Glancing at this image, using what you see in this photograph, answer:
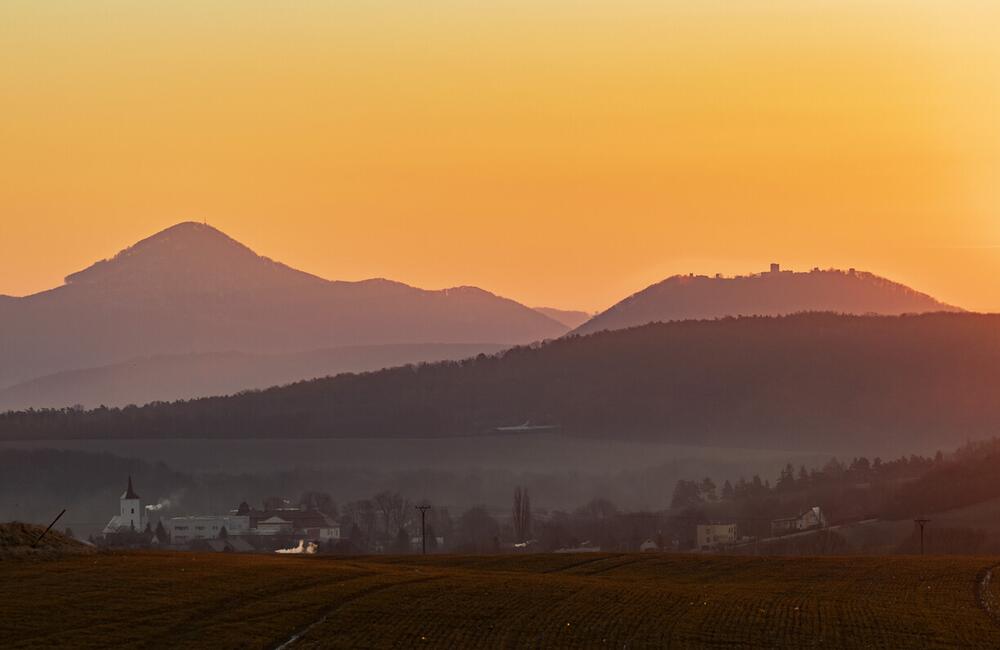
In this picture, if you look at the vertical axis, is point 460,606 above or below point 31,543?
below

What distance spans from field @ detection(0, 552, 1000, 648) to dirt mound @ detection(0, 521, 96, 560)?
133 centimetres

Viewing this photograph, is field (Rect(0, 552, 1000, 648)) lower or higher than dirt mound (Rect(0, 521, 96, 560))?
lower

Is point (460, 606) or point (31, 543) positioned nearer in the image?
point (460, 606)

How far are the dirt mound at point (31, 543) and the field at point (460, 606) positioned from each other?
133 centimetres

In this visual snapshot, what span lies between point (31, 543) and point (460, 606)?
29.2 metres

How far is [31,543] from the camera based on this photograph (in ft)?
358

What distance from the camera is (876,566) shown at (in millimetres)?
117875

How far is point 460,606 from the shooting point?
3588 inches

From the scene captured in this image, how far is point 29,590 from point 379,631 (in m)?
18.1

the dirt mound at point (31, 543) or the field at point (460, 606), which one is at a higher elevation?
the dirt mound at point (31, 543)

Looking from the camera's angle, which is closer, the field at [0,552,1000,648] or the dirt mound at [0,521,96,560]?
the field at [0,552,1000,648]

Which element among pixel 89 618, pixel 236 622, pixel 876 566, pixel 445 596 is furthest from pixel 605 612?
pixel 876 566

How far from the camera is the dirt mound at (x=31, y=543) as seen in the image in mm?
106438

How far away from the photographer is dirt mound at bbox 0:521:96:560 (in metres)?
106
